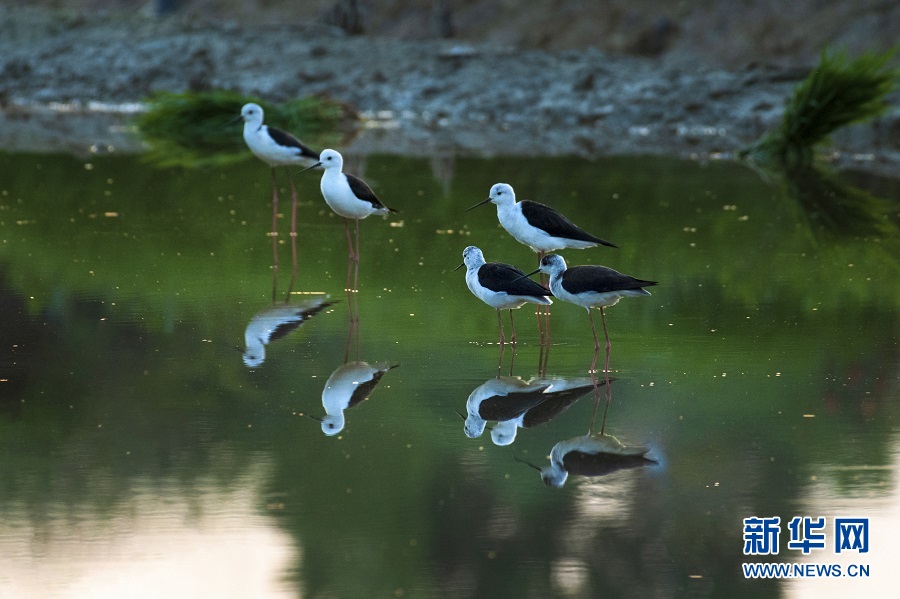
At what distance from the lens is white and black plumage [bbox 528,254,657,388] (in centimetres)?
843

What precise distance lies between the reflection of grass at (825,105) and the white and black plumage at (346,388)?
13699 mm

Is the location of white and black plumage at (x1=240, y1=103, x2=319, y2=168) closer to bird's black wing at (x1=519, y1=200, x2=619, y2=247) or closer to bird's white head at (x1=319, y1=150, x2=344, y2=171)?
bird's white head at (x1=319, y1=150, x2=344, y2=171)

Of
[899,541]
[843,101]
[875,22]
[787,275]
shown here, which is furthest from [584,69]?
[899,541]

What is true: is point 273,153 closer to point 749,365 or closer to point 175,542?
point 749,365

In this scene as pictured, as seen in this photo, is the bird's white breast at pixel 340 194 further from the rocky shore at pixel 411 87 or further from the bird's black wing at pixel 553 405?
the rocky shore at pixel 411 87

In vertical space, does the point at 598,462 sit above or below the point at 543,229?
below

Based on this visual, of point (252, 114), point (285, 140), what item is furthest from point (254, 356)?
point (252, 114)

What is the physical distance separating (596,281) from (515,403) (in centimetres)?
103

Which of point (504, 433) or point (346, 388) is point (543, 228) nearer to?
point (346, 388)

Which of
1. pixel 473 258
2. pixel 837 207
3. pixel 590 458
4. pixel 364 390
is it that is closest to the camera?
pixel 590 458

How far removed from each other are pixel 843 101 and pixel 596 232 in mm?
8785

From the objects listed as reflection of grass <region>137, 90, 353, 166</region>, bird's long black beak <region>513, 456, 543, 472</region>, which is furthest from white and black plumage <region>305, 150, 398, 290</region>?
reflection of grass <region>137, 90, 353, 166</region>

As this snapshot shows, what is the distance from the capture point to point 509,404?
7.77m

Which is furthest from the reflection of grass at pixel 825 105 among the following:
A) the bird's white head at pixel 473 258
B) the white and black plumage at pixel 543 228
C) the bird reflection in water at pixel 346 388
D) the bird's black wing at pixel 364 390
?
the bird's black wing at pixel 364 390
